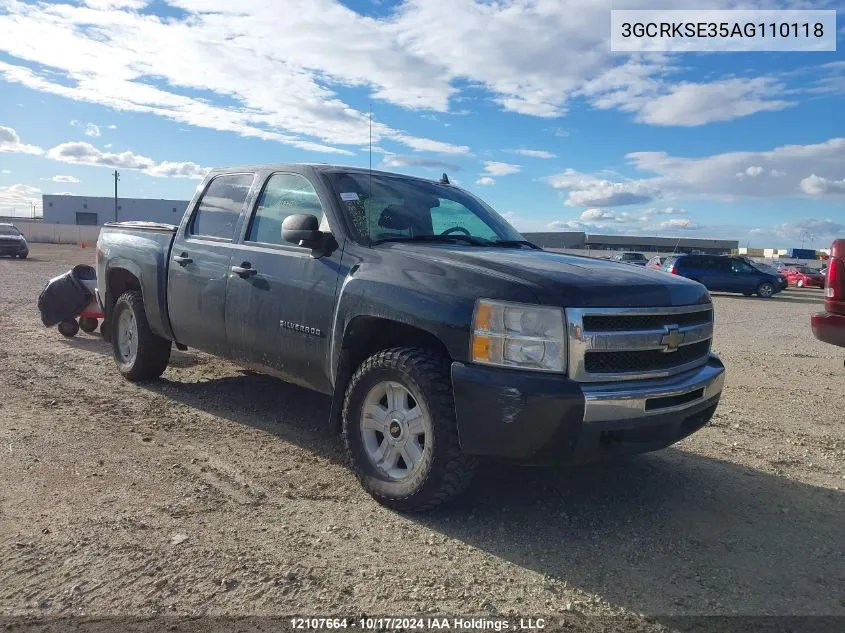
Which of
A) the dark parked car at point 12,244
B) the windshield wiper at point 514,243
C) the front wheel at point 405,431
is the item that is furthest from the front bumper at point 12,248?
the front wheel at point 405,431

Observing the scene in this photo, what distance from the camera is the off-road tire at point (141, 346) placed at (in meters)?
6.14

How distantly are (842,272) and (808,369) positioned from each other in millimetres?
3389

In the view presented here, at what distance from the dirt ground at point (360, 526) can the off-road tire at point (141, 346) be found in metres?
0.50

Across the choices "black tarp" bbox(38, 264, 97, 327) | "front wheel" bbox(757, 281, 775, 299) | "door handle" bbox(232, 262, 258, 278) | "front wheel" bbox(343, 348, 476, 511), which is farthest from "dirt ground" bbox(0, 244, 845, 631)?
"front wheel" bbox(757, 281, 775, 299)

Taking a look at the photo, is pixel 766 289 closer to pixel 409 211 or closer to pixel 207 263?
pixel 409 211

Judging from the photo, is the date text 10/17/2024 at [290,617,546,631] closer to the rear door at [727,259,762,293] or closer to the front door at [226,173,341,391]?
the front door at [226,173,341,391]

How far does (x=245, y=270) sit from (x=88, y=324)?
231 inches

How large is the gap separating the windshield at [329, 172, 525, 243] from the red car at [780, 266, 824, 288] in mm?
38041

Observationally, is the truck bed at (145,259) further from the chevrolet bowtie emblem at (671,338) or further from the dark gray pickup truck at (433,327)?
the chevrolet bowtie emblem at (671,338)

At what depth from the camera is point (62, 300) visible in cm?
888

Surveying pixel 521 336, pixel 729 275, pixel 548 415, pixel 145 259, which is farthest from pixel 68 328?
pixel 729 275

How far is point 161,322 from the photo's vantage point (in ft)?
18.9

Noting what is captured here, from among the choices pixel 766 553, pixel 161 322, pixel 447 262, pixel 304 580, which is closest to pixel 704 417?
pixel 766 553

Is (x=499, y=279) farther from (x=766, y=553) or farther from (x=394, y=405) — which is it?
(x=766, y=553)
